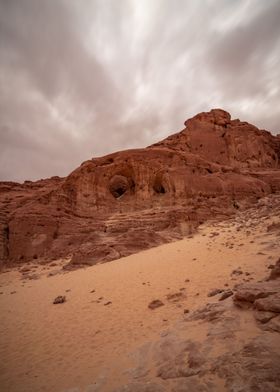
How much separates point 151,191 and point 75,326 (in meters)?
23.0

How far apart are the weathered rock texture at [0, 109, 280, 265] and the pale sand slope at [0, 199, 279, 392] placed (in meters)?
3.35

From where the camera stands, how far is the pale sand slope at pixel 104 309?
5.02 metres

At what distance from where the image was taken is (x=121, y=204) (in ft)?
94.6

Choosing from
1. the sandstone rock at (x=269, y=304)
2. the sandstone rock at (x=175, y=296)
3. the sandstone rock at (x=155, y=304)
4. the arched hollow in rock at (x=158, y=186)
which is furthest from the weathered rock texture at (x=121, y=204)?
the sandstone rock at (x=269, y=304)

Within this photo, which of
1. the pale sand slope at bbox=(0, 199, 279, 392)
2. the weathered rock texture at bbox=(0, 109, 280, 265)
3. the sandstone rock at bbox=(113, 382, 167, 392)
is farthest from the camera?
the weathered rock texture at bbox=(0, 109, 280, 265)

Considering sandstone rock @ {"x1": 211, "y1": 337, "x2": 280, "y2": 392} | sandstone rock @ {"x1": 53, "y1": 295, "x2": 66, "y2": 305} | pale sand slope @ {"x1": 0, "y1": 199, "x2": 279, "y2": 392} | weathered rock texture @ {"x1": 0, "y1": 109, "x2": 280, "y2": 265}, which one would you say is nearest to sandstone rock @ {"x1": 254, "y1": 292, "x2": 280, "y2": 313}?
sandstone rock @ {"x1": 211, "y1": 337, "x2": 280, "y2": 392}

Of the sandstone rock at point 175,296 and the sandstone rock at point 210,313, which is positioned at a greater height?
the sandstone rock at point 210,313

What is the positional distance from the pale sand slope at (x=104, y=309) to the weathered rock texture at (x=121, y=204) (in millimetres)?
3351

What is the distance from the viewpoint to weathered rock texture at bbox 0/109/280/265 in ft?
61.4

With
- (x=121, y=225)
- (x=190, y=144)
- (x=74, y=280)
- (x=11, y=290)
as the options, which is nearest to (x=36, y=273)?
(x=11, y=290)

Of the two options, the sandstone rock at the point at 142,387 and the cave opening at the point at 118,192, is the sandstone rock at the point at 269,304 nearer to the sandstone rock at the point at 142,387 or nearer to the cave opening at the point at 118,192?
the sandstone rock at the point at 142,387

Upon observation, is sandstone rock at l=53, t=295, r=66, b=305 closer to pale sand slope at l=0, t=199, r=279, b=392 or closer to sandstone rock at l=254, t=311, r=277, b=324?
pale sand slope at l=0, t=199, r=279, b=392

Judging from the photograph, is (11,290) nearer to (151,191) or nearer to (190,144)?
(151,191)

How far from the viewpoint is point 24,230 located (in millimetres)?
20109
